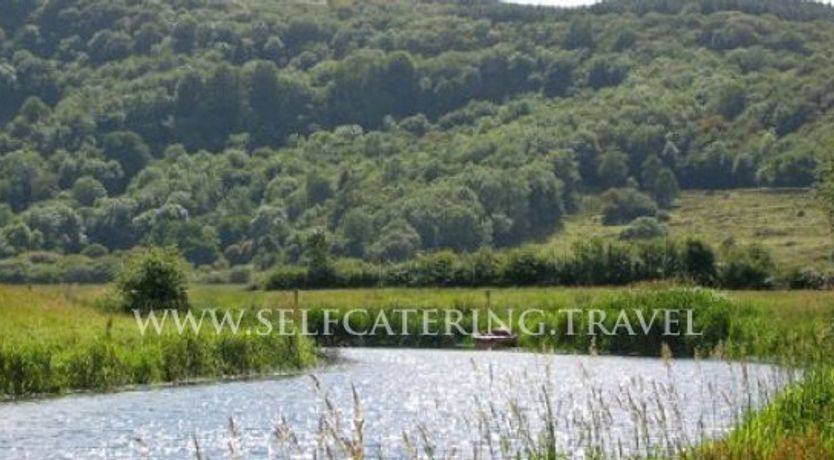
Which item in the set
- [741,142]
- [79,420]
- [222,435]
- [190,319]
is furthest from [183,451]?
[741,142]

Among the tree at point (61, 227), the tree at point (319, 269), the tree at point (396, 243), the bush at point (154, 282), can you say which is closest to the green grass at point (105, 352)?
the bush at point (154, 282)

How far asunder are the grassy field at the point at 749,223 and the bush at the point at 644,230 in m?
1.74

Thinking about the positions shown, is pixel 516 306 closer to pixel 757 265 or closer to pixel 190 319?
pixel 757 265

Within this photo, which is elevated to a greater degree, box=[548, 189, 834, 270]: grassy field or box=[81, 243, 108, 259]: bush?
box=[548, 189, 834, 270]: grassy field

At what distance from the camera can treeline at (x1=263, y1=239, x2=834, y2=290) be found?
277 ft

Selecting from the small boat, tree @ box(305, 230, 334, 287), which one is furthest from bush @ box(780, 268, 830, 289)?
tree @ box(305, 230, 334, 287)

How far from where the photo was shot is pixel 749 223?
6245 inches

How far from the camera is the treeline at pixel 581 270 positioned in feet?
277

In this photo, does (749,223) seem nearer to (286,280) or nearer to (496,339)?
(286,280)

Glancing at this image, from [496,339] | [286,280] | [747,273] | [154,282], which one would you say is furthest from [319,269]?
[154,282]

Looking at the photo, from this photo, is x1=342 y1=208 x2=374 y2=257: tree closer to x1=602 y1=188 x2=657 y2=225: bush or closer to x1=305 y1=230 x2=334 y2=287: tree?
x1=602 y1=188 x2=657 y2=225: bush

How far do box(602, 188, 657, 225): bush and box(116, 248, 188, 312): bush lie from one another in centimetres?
12290

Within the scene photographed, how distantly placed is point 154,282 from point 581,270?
34.2 meters

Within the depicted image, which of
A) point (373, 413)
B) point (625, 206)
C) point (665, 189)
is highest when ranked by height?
point (373, 413)
